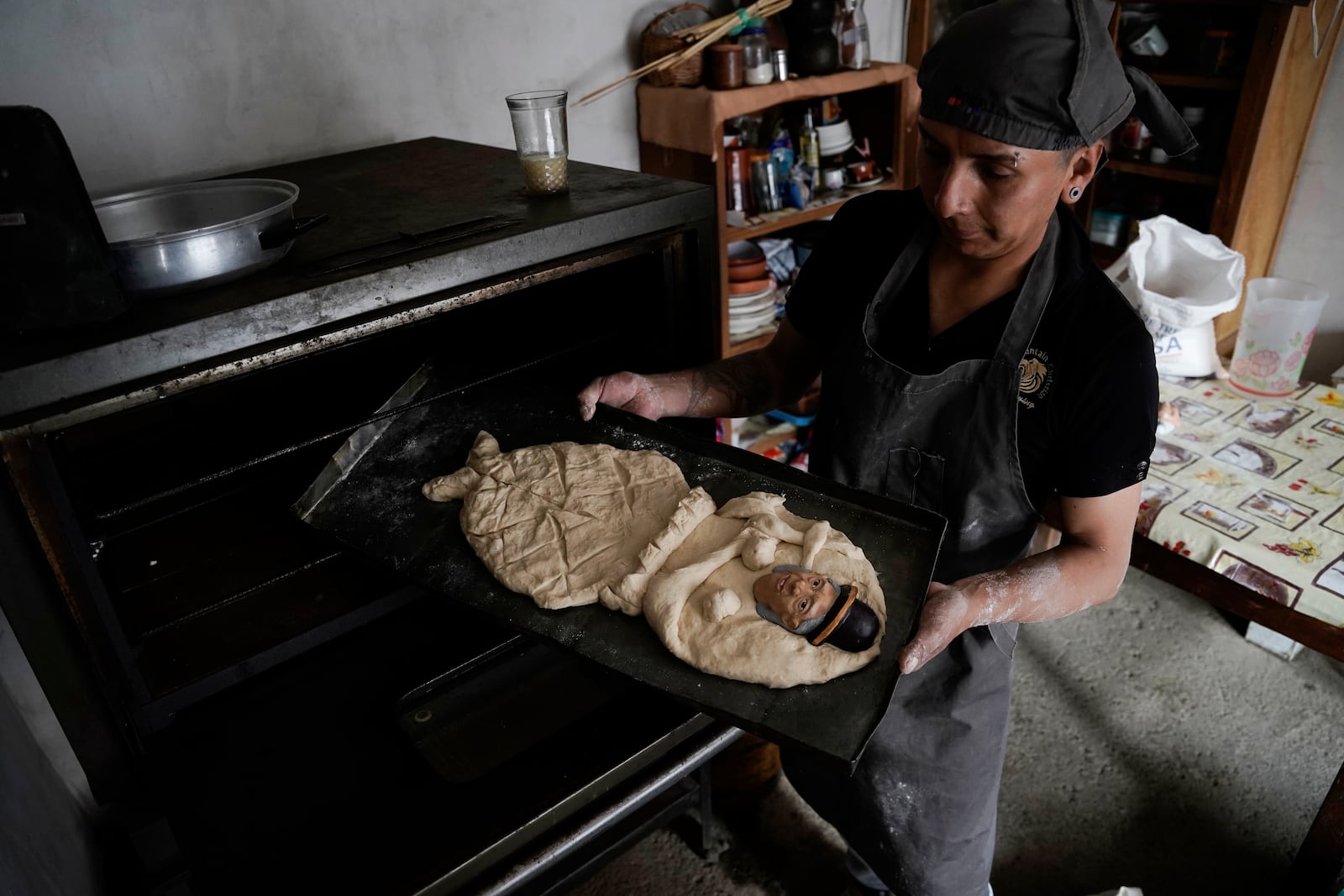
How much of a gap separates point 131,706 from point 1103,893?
1992 mm

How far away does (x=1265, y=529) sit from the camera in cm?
218

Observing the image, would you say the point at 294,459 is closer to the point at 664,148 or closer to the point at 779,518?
the point at 779,518

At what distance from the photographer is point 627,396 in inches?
65.4

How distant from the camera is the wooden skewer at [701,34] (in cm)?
249

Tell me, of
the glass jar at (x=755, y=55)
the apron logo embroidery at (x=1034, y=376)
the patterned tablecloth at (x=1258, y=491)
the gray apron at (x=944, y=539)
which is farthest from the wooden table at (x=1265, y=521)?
the glass jar at (x=755, y=55)

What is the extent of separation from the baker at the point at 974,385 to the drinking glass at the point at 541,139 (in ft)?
1.28

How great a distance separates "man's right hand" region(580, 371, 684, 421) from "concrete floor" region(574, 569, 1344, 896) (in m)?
1.33

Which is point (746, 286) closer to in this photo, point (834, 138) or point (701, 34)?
point (834, 138)

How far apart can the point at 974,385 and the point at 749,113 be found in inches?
61.3

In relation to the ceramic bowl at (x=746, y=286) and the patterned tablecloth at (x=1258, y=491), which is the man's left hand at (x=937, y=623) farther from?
the ceramic bowl at (x=746, y=286)

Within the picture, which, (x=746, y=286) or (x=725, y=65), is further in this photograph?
(x=746, y=286)

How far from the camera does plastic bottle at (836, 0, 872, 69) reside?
110 inches

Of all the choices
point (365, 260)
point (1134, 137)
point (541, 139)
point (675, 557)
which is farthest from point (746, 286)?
point (1134, 137)

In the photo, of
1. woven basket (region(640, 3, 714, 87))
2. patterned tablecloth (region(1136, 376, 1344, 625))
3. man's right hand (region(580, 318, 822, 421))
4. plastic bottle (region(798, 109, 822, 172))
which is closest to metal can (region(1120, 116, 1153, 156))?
patterned tablecloth (region(1136, 376, 1344, 625))
